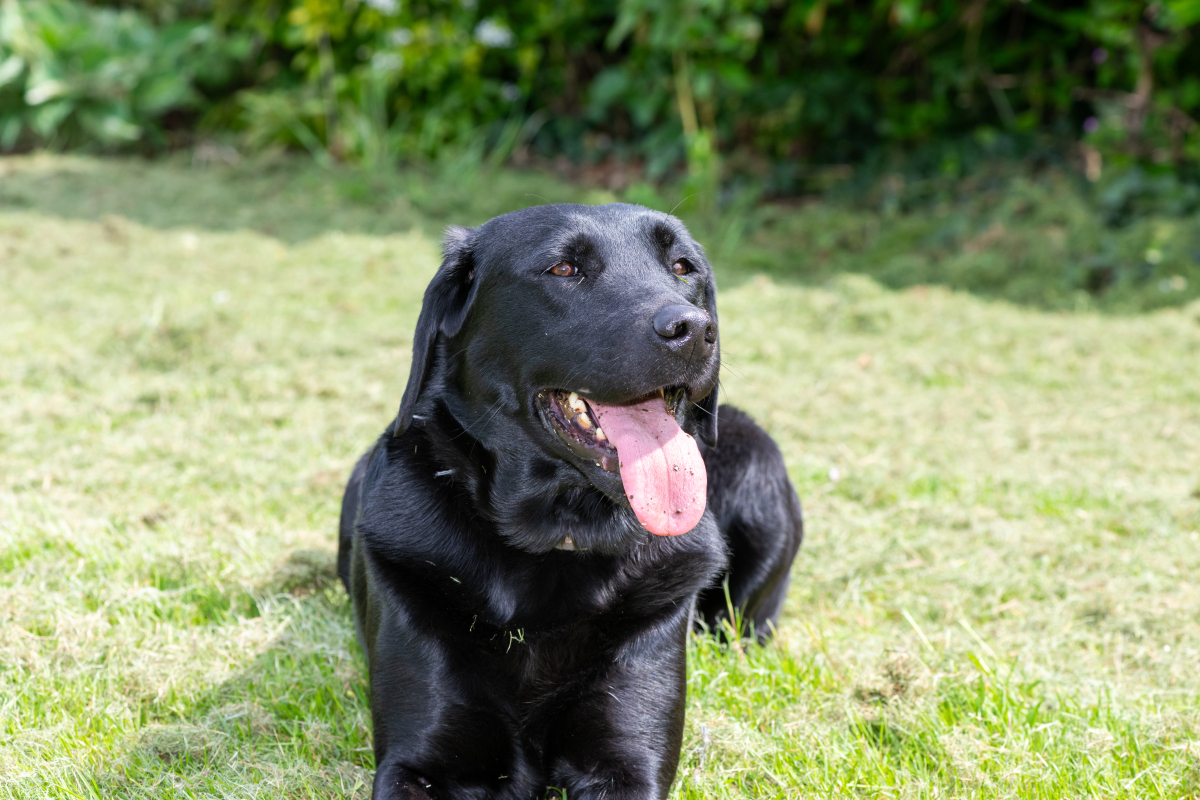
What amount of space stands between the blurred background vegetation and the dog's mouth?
4.77 meters

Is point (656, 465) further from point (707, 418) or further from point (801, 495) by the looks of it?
point (801, 495)

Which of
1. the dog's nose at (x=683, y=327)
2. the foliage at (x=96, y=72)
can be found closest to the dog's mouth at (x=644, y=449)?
the dog's nose at (x=683, y=327)

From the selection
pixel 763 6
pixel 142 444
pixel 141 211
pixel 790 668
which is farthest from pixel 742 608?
pixel 141 211

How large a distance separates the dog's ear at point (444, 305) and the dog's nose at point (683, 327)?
54cm

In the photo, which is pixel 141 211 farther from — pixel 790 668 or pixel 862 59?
pixel 790 668

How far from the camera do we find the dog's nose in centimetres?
196

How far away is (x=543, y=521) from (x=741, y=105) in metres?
6.95

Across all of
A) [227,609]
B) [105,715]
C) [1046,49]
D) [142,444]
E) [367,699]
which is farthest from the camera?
[1046,49]

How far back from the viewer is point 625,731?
2031mm

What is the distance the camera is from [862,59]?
8602mm

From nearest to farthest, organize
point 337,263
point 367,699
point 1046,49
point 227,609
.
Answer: point 367,699, point 227,609, point 337,263, point 1046,49

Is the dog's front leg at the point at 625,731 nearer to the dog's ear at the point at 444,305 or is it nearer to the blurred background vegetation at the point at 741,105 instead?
the dog's ear at the point at 444,305

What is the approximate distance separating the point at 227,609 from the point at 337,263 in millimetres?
3937

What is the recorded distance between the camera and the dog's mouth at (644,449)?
6.63ft
